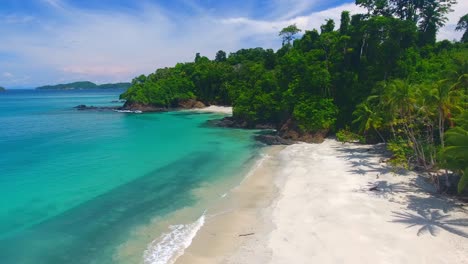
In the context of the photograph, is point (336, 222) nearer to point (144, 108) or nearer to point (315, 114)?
point (315, 114)

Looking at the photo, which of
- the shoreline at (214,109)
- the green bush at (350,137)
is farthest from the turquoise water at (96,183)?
the shoreline at (214,109)

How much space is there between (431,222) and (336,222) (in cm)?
481

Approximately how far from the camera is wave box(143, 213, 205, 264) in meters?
15.4

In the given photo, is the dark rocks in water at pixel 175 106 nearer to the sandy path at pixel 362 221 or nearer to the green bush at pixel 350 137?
the green bush at pixel 350 137

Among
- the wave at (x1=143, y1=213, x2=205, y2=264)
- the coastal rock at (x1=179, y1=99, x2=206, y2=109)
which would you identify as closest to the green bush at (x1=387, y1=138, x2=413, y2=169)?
the wave at (x1=143, y1=213, x2=205, y2=264)

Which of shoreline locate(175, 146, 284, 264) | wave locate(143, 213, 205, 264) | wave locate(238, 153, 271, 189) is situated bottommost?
wave locate(143, 213, 205, 264)

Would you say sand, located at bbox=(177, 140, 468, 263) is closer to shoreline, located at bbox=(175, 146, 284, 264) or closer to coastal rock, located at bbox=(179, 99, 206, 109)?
shoreline, located at bbox=(175, 146, 284, 264)

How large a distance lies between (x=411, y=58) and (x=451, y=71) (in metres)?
20.5

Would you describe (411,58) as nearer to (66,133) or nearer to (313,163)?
(313,163)

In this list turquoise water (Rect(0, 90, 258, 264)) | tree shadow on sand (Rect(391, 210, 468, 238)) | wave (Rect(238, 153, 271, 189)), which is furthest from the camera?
wave (Rect(238, 153, 271, 189))

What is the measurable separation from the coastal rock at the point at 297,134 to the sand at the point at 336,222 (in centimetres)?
1483

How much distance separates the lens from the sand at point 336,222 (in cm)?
1476

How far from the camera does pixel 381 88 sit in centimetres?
3338

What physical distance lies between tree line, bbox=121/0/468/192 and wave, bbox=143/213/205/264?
540 inches
